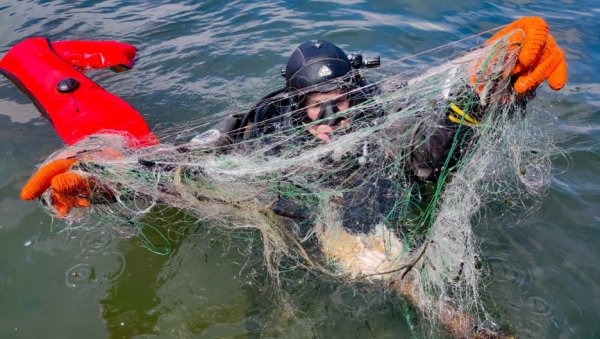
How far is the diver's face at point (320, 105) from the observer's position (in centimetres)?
309

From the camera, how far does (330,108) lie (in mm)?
3443

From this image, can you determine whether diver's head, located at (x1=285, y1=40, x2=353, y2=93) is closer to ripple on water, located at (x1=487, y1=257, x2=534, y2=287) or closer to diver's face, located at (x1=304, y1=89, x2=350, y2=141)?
diver's face, located at (x1=304, y1=89, x2=350, y2=141)

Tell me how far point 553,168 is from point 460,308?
2665 mm

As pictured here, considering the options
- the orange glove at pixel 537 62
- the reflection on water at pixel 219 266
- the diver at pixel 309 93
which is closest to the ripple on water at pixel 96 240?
the reflection on water at pixel 219 266

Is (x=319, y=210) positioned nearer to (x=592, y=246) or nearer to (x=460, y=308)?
(x=460, y=308)

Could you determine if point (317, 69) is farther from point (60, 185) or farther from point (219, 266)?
point (60, 185)

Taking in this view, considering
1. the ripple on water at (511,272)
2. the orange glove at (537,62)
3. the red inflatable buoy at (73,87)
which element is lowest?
the ripple on water at (511,272)

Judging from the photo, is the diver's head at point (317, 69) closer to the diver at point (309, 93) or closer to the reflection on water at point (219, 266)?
the diver at point (309, 93)

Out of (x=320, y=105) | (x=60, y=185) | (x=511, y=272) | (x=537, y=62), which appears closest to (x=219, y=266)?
(x=60, y=185)

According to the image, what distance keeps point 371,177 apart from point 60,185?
2.08 meters

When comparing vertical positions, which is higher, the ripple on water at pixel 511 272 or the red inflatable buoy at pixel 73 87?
the red inflatable buoy at pixel 73 87

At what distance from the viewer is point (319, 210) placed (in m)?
3.29

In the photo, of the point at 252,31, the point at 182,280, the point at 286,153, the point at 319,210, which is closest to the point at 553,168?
the point at 319,210

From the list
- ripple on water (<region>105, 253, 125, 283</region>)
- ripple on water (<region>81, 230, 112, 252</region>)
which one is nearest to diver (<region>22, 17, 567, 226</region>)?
ripple on water (<region>105, 253, 125, 283</region>)
